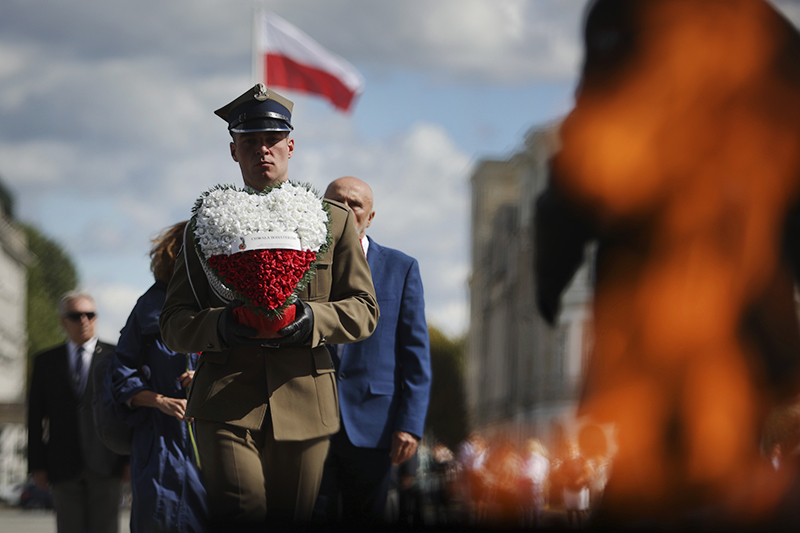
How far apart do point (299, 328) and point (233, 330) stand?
0.58ft

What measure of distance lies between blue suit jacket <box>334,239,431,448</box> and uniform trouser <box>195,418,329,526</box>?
2.78 feet

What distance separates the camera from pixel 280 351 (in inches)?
→ 127

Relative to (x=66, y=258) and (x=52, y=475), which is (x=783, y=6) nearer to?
(x=52, y=475)

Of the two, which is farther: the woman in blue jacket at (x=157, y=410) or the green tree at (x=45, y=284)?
the green tree at (x=45, y=284)

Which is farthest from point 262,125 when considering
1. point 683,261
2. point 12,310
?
point 12,310

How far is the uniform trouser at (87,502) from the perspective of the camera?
533 cm

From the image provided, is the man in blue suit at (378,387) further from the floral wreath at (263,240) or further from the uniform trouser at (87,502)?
the uniform trouser at (87,502)

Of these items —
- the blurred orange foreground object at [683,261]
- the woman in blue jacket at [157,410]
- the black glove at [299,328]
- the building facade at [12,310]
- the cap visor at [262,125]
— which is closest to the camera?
the blurred orange foreground object at [683,261]

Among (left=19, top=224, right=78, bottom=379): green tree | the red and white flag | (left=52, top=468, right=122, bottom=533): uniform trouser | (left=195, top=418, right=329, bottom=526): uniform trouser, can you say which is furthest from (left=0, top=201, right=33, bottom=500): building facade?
(left=195, top=418, right=329, bottom=526): uniform trouser

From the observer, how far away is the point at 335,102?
1416cm

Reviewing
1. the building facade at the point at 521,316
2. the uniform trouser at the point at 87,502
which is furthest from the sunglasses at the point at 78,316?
the building facade at the point at 521,316

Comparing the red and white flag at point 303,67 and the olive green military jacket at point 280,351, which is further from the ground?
the red and white flag at point 303,67

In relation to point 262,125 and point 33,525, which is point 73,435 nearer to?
point 262,125

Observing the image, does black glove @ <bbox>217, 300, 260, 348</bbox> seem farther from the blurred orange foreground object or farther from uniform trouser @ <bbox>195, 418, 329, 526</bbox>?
the blurred orange foreground object
